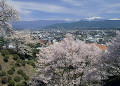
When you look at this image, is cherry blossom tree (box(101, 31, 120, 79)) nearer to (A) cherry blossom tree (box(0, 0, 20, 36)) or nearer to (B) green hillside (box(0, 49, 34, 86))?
(B) green hillside (box(0, 49, 34, 86))

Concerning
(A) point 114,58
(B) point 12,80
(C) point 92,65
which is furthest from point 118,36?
(B) point 12,80

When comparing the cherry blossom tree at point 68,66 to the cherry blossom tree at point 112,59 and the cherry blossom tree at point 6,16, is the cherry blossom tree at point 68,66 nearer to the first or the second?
the cherry blossom tree at point 112,59

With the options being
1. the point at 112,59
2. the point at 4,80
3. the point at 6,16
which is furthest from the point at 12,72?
the point at 112,59

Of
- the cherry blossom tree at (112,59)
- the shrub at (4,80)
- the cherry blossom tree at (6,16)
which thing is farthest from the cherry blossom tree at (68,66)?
the cherry blossom tree at (6,16)

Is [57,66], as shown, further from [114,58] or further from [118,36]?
[118,36]

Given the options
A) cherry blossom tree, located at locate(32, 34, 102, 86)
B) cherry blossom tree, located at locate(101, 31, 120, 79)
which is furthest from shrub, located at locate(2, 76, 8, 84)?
cherry blossom tree, located at locate(101, 31, 120, 79)

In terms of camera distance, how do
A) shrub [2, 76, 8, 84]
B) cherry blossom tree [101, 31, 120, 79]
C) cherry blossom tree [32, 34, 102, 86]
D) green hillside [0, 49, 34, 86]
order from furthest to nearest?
green hillside [0, 49, 34, 86]
shrub [2, 76, 8, 84]
cherry blossom tree [101, 31, 120, 79]
cherry blossom tree [32, 34, 102, 86]
